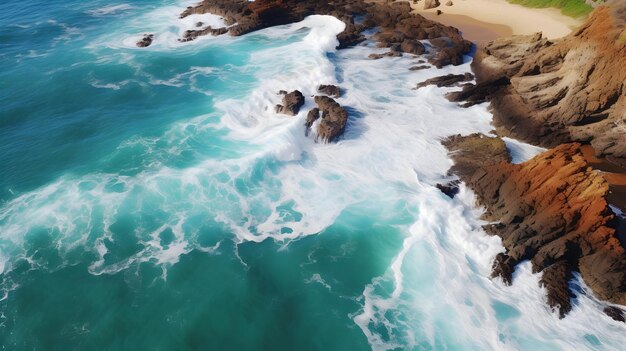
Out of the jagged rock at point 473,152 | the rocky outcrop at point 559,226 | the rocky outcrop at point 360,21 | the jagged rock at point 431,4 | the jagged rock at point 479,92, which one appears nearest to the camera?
the rocky outcrop at point 559,226

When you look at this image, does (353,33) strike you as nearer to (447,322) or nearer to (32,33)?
(447,322)

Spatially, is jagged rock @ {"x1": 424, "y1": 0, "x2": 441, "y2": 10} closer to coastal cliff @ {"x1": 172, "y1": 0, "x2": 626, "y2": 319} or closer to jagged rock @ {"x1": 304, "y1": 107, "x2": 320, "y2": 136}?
coastal cliff @ {"x1": 172, "y1": 0, "x2": 626, "y2": 319}

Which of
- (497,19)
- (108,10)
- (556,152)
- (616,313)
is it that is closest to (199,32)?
(108,10)

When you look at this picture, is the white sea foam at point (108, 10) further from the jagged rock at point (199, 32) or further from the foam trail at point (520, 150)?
the foam trail at point (520, 150)

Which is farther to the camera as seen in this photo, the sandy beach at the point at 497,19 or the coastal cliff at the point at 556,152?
the sandy beach at the point at 497,19

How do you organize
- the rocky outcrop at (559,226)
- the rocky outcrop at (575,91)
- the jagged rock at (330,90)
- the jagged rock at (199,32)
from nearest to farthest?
1. the rocky outcrop at (559,226)
2. the rocky outcrop at (575,91)
3. the jagged rock at (330,90)
4. the jagged rock at (199,32)

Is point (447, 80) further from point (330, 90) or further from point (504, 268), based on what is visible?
point (504, 268)

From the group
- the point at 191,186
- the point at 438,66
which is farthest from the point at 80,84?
the point at 438,66

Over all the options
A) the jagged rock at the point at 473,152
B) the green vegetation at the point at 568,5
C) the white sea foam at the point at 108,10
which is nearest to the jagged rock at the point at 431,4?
the green vegetation at the point at 568,5
